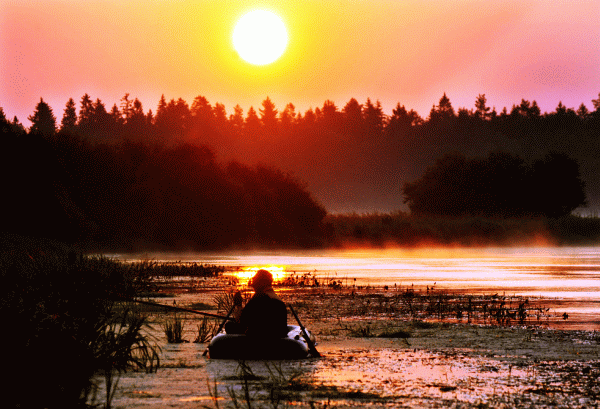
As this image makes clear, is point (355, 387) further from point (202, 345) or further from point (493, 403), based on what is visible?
point (202, 345)

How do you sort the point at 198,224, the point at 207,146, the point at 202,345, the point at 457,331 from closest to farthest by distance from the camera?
1. the point at 202,345
2. the point at 457,331
3. the point at 198,224
4. the point at 207,146

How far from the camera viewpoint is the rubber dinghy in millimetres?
11570

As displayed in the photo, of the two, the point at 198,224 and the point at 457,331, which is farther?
the point at 198,224

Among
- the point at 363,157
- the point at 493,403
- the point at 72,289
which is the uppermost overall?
the point at 363,157

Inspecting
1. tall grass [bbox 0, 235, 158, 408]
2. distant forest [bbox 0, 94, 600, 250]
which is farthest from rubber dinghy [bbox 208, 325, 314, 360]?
distant forest [bbox 0, 94, 600, 250]

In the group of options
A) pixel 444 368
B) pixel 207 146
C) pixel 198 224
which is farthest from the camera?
pixel 207 146

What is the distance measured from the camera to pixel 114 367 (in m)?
10.5

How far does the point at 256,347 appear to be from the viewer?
38.1 ft

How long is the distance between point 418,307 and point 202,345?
7.48 m

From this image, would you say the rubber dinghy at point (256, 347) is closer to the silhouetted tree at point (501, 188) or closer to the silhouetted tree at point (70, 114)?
the silhouetted tree at point (501, 188)

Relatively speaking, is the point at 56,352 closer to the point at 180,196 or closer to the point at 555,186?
the point at 180,196

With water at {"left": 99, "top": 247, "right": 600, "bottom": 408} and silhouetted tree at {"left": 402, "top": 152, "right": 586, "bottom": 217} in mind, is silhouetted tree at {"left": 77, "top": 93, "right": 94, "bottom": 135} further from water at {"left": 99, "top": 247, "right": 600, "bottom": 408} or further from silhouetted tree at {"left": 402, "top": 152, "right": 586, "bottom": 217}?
water at {"left": 99, "top": 247, "right": 600, "bottom": 408}

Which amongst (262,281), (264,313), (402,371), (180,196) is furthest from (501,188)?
(402,371)

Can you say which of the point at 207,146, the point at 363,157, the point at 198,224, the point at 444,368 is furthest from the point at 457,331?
the point at 363,157
